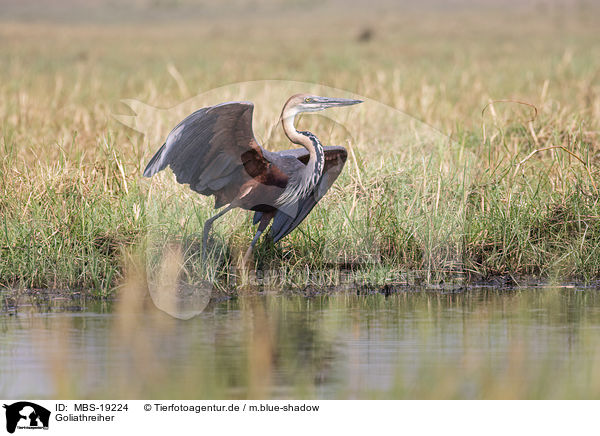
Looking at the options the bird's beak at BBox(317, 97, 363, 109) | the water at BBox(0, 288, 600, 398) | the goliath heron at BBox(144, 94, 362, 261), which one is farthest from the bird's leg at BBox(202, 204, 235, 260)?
the bird's beak at BBox(317, 97, 363, 109)

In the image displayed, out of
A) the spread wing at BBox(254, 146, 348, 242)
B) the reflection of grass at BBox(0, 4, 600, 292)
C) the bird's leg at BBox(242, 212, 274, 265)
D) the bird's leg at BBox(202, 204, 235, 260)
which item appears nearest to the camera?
the spread wing at BBox(254, 146, 348, 242)

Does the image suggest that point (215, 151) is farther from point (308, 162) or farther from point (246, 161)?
point (308, 162)

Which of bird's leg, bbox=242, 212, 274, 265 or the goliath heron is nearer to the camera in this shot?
the goliath heron

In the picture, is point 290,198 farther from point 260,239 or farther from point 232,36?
point 232,36

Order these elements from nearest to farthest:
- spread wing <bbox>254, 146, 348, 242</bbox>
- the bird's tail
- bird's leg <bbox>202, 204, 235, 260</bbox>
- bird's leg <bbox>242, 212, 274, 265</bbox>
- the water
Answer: the water, the bird's tail, spread wing <bbox>254, 146, 348, 242</bbox>, bird's leg <bbox>202, 204, 235, 260</bbox>, bird's leg <bbox>242, 212, 274, 265</bbox>

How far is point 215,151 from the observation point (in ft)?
20.3

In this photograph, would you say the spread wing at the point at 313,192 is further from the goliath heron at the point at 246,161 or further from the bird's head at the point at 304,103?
the bird's head at the point at 304,103

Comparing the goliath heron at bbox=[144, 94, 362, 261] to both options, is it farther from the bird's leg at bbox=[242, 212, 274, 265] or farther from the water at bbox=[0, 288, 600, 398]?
the water at bbox=[0, 288, 600, 398]

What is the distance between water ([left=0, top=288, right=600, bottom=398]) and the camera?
4.97m

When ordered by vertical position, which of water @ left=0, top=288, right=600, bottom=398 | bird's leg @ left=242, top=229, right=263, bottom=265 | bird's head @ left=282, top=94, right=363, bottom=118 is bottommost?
water @ left=0, top=288, right=600, bottom=398

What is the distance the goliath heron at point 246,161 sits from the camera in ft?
19.8

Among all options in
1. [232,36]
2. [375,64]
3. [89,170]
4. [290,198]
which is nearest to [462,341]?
[290,198]

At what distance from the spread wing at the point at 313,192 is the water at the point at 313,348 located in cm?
52

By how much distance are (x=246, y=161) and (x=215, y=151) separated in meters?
0.21
